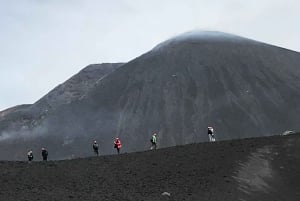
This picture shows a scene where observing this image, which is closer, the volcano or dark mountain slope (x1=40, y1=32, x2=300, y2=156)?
the volcano

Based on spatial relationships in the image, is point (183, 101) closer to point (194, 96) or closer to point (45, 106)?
point (194, 96)

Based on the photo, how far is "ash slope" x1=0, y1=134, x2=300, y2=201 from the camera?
26.2 m

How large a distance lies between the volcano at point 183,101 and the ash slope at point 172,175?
68209 millimetres

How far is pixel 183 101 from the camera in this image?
124188 mm

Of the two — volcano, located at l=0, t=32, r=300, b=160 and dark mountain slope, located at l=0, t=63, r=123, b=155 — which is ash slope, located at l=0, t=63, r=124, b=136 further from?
volcano, located at l=0, t=32, r=300, b=160

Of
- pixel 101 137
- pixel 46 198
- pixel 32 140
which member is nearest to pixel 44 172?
pixel 46 198

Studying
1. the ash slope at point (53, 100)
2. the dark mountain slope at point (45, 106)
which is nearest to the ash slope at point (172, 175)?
the dark mountain slope at point (45, 106)

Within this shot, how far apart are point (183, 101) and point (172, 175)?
309ft

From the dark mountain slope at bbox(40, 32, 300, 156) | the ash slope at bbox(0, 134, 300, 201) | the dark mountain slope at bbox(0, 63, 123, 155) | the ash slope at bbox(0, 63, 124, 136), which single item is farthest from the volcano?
the ash slope at bbox(0, 134, 300, 201)

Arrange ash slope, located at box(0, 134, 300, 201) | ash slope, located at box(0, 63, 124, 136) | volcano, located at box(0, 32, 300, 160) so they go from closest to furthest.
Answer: ash slope, located at box(0, 134, 300, 201), volcano, located at box(0, 32, 300, 160), ash slope, located at box(0, 63, 124, 136)

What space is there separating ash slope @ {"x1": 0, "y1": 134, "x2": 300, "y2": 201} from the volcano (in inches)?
2685

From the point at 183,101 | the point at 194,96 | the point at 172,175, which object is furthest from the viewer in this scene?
the point at 194,96

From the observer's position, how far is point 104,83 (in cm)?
14325

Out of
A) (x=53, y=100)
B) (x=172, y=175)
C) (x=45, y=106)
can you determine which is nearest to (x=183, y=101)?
(x=45, y=106)
